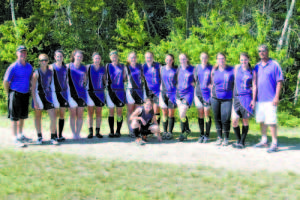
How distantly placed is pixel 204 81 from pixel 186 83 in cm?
44

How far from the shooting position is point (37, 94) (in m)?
7.78

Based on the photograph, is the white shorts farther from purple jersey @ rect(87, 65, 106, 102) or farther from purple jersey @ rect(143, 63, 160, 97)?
purple jersey @ rect(87, 65, 106, 102)

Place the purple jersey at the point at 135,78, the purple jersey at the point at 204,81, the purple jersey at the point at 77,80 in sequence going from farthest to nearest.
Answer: the purple jersey at the point at 135,78 < the purple jersey at the point at 77,80 < the purple jersey at the point at 204,81

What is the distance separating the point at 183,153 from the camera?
6934 mm

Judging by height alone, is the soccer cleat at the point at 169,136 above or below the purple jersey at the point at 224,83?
below

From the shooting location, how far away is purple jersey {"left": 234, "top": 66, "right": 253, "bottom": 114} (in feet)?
23.9

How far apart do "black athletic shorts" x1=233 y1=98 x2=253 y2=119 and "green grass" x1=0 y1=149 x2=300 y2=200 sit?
6.62ft

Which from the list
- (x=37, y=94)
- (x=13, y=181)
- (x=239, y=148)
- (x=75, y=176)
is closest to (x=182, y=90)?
(x=239, y=148)

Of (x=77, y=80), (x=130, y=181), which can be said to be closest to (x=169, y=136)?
(x=77, y=80)

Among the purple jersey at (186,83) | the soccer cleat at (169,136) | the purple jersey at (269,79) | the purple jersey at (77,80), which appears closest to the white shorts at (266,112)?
the purple jersey at (269,79)

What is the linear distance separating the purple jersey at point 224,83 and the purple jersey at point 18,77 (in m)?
3.97

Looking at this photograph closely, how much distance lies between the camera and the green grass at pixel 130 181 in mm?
4520

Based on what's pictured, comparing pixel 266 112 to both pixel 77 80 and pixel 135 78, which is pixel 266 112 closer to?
pixel 135 78

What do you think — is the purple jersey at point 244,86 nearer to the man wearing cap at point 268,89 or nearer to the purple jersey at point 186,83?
the man wearing cap at point 268,89
